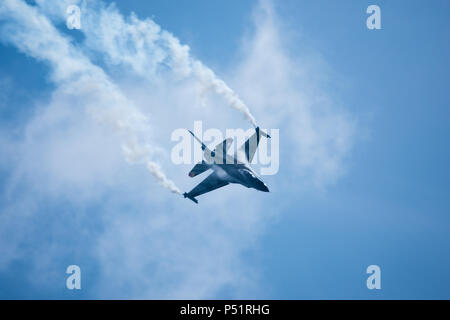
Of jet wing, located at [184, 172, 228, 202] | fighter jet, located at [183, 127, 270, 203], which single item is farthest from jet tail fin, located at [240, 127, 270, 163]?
jet wing, located at [184, 172, 228, 202]

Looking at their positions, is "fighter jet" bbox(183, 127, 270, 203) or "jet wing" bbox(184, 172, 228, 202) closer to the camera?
"fighter jet" bbox(183, 127, 270, 203)

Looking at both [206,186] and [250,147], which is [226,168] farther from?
[250,147]

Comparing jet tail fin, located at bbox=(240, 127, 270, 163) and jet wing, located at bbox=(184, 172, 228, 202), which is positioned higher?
jet tail fin, located at bbox=(240, 127, 270, 163)

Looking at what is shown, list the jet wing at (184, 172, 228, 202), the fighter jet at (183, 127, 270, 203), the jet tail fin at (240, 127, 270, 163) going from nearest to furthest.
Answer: the fighter jet at (183, 127, 270, 203)
the jet wing at (184, 172, 228, 202)
the jet tail fin at (240, 127, 270, 163)

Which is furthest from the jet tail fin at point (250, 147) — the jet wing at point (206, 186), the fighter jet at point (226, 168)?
the jet wing at point (206, 186)

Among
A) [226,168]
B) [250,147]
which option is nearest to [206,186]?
[226,168]

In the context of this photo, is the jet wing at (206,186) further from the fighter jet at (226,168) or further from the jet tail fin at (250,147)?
the jet tail fin at (250,147)

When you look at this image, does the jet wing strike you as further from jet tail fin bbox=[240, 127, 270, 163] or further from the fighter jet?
jet tail fin bbox=[240, 127, 270, 163]

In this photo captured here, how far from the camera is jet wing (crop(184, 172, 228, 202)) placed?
174 feet

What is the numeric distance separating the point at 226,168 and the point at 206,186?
7.40 metres

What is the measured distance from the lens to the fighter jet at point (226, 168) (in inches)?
1818

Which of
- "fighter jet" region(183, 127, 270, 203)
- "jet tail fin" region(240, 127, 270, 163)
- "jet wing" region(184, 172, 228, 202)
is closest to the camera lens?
"fighter jet" region(183, 127, 270, 203)
